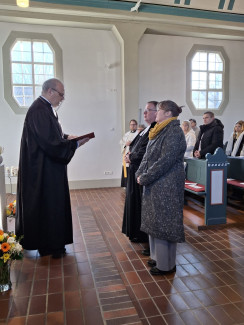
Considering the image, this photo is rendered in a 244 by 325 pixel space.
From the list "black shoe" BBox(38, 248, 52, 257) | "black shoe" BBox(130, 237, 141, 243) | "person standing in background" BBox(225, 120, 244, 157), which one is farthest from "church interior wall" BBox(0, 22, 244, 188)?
"black shoe" BBox(38, 248, 52, 257)

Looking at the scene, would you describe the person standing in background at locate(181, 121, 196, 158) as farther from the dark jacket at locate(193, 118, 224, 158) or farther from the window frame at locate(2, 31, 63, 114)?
the window frame at locate(2, 31, 63, 114)

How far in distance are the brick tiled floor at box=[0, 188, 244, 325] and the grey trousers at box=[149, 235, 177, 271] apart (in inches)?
4.5

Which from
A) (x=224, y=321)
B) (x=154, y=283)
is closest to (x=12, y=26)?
(x=154, y=283)

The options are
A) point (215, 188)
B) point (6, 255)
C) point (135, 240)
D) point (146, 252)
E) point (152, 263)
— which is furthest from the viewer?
point (215, 188)

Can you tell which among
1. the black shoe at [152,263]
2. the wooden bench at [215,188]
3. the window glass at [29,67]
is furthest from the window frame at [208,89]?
the black shoe at [152,263]

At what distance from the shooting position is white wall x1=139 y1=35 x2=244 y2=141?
8405mm

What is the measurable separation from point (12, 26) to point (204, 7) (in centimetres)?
508

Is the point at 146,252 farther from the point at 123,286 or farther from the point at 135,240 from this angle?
the point at 123,286

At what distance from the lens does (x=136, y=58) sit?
7844mm

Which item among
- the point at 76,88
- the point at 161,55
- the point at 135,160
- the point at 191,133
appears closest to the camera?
the point at 135,160

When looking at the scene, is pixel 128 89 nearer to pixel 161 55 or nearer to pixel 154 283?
pixel 161 55

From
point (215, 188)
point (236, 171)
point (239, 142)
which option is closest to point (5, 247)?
point (215, 188)

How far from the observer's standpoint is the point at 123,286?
269 cm

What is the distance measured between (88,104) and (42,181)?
16.7 ft
